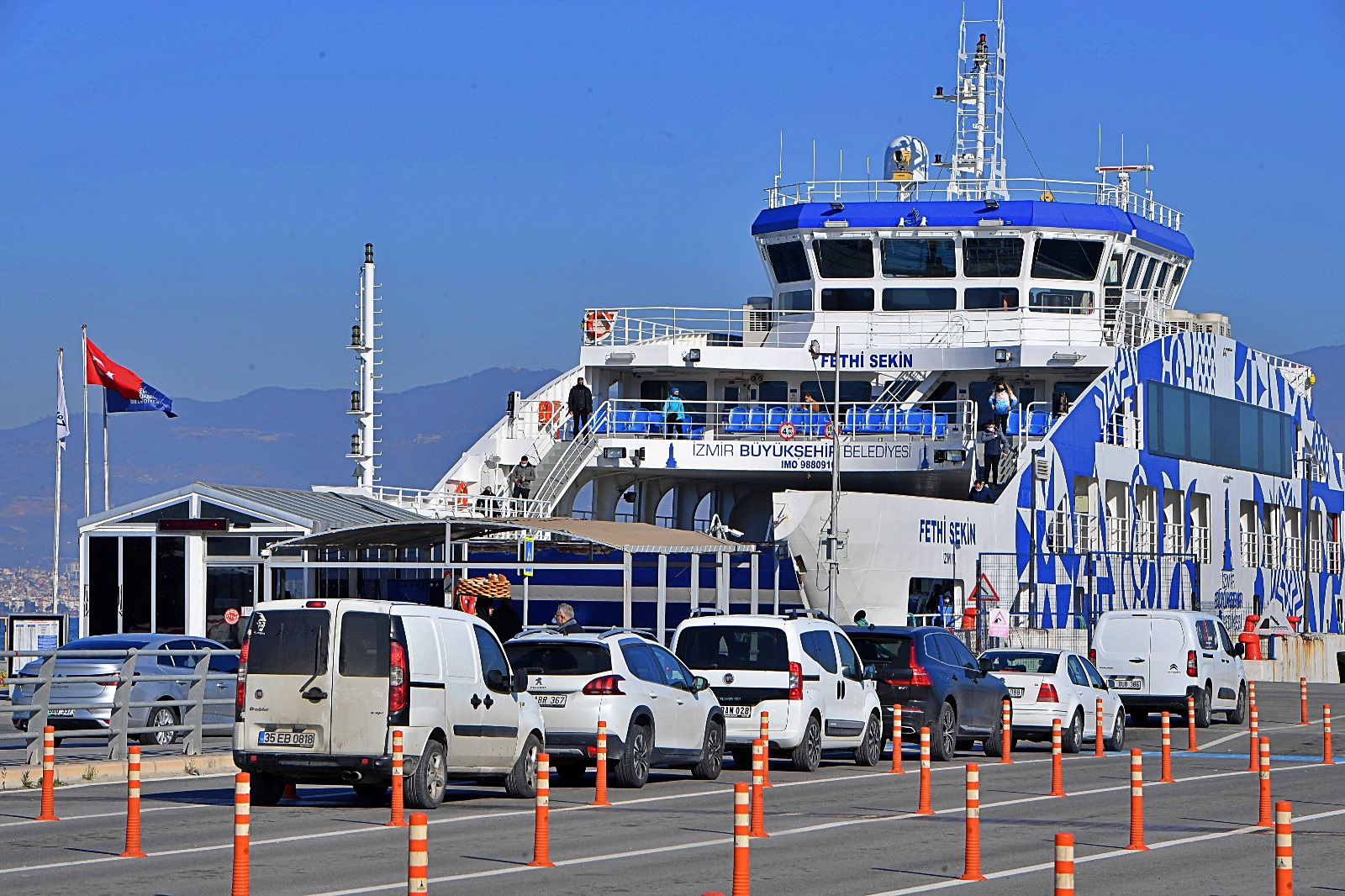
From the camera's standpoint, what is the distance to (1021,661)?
26.3m

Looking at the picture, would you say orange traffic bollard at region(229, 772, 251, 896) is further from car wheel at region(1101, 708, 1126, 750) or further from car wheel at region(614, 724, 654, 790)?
car wheel at region(1101, 708, 1126, 750)

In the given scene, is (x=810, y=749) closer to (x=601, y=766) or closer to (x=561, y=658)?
(x=561, y=658)

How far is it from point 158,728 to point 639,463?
876 inches

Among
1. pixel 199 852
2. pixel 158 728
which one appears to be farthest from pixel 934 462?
pixel 199 852

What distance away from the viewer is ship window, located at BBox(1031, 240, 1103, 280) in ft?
152

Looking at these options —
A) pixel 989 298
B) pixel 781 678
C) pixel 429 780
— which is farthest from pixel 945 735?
pixel 989 298

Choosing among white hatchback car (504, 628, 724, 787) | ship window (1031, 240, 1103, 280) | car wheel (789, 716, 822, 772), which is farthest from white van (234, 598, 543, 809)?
ship window (1031, 240, 1103, 280)

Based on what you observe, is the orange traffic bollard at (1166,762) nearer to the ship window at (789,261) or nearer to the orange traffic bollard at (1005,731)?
the orange traffic bollard at (1005,731)

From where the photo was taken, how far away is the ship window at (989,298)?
46312mm

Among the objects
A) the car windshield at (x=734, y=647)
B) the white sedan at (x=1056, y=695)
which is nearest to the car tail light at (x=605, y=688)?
the car windshield at (x=734, y=647)

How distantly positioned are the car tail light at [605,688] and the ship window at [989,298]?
95.4 feet

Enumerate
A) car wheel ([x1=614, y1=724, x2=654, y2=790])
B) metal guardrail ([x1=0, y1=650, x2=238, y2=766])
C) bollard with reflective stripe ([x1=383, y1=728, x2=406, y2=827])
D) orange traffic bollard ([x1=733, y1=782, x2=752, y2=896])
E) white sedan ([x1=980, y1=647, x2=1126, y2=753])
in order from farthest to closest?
white sedan ([x1=980, y1=647, x2=1126, y2=753]), metal guardrail ([x1=0, y1=650, x2=238, y2=766]), car wheel ([x1=614, y1=724, x2=654, y2=790]), bollard with reflective stripe ([x1=383, y1=728, x2=406, y2=827]), orange traffic bollard ([x1=733, y1=782, x2=752, y2=896])

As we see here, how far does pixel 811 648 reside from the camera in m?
21.4

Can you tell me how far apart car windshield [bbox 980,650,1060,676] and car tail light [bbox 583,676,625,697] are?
314 inches
